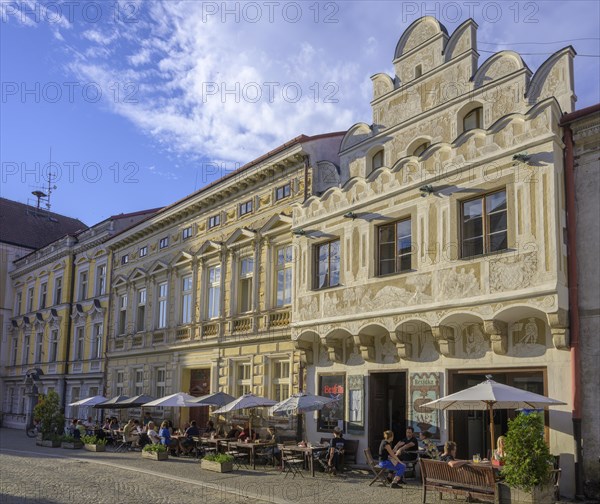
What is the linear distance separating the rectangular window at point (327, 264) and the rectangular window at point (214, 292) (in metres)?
6.37

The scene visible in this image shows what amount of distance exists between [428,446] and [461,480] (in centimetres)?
273

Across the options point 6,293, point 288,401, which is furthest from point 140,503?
point 6,293

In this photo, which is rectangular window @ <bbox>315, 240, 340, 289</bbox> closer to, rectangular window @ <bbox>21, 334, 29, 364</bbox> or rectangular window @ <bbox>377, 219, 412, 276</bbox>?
rectangular window @ <bbox>377, 219, 412, 276</bbox>

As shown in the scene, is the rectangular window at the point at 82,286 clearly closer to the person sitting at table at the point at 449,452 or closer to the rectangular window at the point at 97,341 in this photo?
the rectangular window at the point at 97,341

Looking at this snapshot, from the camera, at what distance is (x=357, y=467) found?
679 inches

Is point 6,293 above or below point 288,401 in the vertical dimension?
above

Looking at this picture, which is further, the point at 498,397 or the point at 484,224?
the point at 484,224

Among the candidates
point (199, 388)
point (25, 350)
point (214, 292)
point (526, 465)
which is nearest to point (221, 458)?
point (199, 388)

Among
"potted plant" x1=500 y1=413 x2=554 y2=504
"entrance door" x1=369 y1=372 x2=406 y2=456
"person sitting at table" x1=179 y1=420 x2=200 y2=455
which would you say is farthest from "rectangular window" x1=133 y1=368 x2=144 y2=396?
"potted plant" x1=500 y1=413 x2=554 y2=504

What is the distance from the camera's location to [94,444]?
24625 millimetres

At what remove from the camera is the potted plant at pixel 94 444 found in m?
24.5

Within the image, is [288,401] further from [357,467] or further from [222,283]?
[222,283]

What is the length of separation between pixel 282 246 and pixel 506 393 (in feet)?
35.5

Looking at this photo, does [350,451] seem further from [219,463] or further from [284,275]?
[284,275]
